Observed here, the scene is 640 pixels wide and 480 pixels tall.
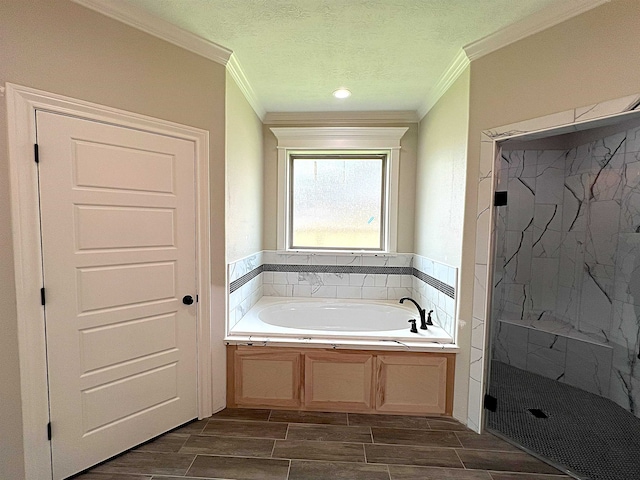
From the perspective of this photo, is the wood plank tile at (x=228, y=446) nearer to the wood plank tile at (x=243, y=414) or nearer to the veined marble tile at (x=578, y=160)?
the wood plank tile at (x=243, y=414)

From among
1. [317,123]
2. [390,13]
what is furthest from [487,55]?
[317,123]

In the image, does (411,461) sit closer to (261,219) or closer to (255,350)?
(255,350)

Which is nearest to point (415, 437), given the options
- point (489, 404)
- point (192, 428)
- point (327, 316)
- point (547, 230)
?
point (489, 404)

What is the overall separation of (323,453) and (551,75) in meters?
2.60

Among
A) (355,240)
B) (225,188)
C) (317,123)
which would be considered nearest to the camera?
(225,188)

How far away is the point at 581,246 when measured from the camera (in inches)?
110

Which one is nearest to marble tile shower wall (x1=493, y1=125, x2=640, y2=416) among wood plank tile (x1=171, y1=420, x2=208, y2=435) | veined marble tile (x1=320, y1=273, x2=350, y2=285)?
veined marble tile (x1=320, y1=273, x2=350, y2=285)

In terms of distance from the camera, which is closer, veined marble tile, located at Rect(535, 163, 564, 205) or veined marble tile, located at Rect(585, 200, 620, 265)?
veined marble tile, located at Rect(585, 200, 620, 265)

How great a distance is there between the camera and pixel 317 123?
314 centimetres

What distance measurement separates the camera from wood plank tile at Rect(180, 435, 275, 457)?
183 cm

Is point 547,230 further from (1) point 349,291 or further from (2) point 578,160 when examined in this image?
(1) point 349,291

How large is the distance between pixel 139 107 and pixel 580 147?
369 cm

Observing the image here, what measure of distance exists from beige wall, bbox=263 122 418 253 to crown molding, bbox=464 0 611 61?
121 centimetres

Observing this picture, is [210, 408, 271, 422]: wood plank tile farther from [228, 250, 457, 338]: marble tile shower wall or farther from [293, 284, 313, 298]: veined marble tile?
[293, 284, 313, 298]: veined marble tile
